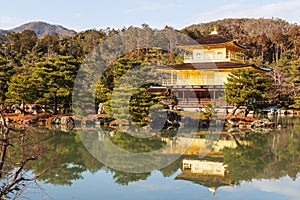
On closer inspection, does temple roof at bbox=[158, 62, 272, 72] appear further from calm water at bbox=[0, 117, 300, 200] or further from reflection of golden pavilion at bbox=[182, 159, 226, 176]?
reflection of golden pavilion at bbox=[182, 159, 226, 176]

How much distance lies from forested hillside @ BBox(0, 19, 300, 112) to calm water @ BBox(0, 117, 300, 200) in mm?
4705

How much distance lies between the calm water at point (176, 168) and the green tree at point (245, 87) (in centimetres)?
326

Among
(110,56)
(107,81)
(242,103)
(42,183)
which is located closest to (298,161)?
(42,183)

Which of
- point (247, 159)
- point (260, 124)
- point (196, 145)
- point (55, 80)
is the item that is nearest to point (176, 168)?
point (247, 159)

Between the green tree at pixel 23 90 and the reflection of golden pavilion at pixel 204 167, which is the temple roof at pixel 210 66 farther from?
the reflection of golden pavilion at pixel 204 167

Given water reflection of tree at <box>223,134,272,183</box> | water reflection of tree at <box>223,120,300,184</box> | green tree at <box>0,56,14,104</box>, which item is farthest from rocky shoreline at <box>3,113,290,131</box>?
water reflection of tree at <box>223,134,272,183</box>

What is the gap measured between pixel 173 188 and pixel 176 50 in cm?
3561

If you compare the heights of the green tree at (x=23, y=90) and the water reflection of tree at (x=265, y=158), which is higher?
the green tree at (x=23, y=90)

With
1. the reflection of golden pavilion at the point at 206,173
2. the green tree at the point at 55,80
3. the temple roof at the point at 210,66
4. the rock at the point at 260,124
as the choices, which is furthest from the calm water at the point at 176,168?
the temple roof at the point at 210,66

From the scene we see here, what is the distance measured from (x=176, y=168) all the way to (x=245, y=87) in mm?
9986

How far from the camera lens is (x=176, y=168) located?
30.6 ft

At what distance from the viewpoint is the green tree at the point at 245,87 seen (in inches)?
701

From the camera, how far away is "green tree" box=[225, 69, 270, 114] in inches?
701

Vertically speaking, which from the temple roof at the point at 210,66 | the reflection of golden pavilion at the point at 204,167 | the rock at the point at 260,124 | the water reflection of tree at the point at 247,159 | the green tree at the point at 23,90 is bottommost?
the reflection of golden pavilion at the point at 204,167
